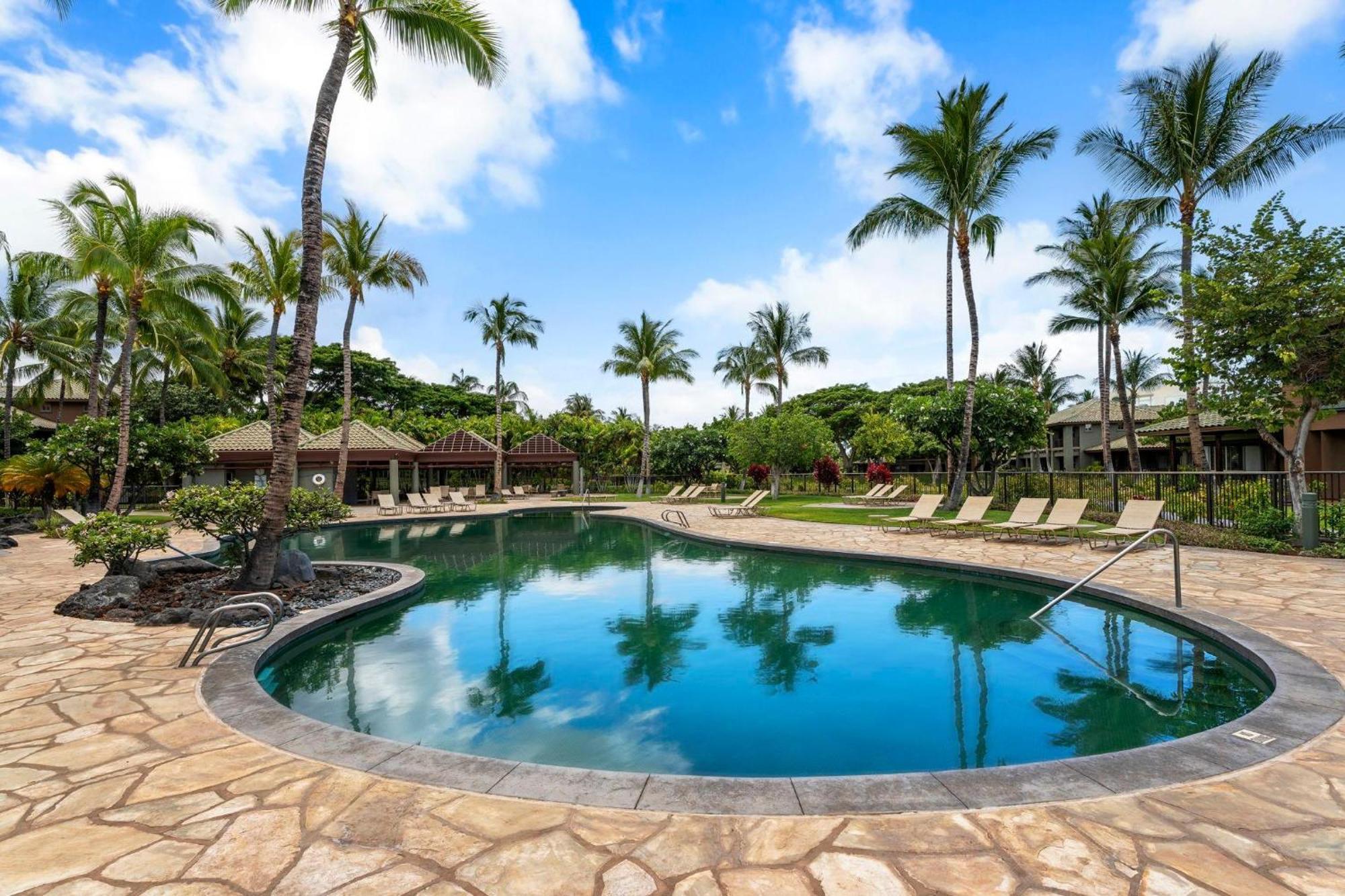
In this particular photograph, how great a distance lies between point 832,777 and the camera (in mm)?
3221

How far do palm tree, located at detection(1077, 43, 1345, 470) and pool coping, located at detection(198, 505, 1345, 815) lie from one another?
15.4 metres

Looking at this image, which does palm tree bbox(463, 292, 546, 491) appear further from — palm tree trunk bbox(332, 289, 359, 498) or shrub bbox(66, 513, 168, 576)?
shrub bbox(66, 513, 168, 576)

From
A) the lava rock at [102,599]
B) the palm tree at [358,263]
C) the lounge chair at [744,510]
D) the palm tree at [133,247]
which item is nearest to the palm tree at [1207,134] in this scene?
the lounge chair at [744,510]

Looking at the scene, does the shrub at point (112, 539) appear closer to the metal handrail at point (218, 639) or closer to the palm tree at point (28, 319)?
the metal handrail at point (218, 639)

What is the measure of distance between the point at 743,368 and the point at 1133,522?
29.4 meters

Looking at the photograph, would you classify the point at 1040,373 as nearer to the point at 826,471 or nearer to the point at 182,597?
the point at 826,471

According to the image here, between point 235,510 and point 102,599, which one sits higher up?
point 235,510

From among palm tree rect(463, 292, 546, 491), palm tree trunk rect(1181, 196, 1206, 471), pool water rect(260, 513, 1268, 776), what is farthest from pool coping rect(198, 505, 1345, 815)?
palm tree rect(463, 292, 546, 491)

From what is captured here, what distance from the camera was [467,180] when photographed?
14648 mm

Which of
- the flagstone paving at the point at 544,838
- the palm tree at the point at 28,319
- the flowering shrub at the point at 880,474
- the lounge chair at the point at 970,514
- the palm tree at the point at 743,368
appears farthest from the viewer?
the palm tree at the point at 743,368

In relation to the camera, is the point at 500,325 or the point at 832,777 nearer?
the point at 832,777

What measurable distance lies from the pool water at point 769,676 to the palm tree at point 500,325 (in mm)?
A: 22603

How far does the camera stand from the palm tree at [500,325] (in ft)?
101

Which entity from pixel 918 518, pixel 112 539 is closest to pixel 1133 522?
pixel 918 518
